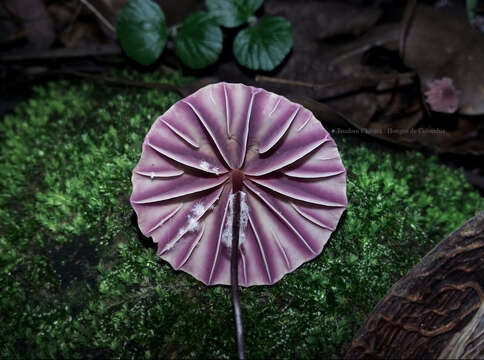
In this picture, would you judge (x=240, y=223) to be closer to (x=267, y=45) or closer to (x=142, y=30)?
(x=267, y=45)

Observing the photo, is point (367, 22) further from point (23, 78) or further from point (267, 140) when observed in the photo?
point (23, 78)

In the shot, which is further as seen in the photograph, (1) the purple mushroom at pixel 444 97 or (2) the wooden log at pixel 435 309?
(1) the purple mushroom at pixel 444 97

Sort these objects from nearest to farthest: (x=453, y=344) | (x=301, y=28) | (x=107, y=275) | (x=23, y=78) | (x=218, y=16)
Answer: (x=453, y=344)
(x=107, y=275)
(x=218, y=16)
(x=301, y=28)
(x=23, y=78)

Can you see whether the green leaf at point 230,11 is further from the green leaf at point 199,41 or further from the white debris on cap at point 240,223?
the white debris on cap at point 240,223

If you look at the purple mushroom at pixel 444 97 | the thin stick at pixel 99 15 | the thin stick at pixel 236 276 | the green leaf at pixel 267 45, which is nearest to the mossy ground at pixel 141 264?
the thin stick at pixel 236 276

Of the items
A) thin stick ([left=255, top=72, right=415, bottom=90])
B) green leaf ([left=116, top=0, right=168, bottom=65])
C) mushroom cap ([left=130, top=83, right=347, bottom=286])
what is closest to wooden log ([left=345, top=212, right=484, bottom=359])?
mushroom cap ([left=130, top=83, right=347, bottom=286])

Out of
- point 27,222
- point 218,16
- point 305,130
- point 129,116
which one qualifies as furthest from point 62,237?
point 218,16
